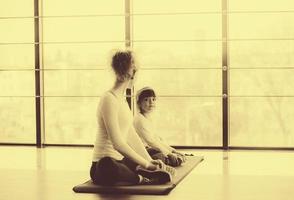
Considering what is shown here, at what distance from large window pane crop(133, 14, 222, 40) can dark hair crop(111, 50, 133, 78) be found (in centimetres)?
371

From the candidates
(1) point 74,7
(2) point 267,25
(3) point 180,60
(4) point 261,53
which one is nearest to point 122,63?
(1) point 74,7

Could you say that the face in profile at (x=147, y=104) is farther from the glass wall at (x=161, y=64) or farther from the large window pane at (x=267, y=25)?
the large window pane at (x=267, y=25)

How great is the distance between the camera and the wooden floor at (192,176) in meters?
3.76

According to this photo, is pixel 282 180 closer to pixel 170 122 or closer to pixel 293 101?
pixel 170 122

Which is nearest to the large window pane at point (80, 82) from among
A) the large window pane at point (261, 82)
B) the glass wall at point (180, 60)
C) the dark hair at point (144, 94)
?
the glass wall at point (180, 60)

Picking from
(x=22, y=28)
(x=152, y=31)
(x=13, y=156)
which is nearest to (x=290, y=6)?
(x=152, y=31)

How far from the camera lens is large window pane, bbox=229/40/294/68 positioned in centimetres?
923

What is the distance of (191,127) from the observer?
941 cm

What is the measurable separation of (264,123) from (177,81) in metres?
1.79

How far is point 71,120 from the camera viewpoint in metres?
9.59

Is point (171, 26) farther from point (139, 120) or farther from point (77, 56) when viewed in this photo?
point (139, 120)

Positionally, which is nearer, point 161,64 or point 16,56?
point 16,56

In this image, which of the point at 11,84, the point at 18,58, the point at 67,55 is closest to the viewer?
the point at 11,84

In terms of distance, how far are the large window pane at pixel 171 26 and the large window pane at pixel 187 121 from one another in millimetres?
1139
